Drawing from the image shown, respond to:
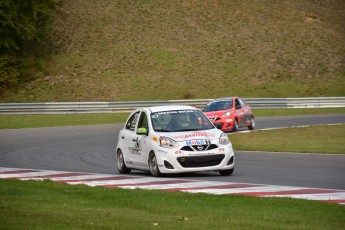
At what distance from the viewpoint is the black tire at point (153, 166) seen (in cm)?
1812

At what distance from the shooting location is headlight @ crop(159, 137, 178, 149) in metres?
17.9

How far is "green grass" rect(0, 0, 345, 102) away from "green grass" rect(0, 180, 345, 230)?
1738 inches

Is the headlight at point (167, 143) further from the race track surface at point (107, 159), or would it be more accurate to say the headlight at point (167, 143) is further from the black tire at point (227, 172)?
the black tire at point (227, 172)

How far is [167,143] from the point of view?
59.1 ft

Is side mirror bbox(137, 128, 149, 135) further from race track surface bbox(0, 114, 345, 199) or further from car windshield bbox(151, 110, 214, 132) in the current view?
race track surface bbox(0, 114, 345, 199)

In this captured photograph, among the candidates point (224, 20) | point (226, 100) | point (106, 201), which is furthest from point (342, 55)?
point (106, 201)

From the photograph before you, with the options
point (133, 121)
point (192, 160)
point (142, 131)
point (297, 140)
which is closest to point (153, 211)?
point (192, 160)

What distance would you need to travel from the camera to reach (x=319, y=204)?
1231cm

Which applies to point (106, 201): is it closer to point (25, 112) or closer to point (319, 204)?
point (319, 204)

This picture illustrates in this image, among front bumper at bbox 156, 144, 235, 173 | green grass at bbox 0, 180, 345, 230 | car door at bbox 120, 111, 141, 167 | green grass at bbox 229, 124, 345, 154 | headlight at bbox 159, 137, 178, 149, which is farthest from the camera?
green grass at bbox 229, 124, 345, 154

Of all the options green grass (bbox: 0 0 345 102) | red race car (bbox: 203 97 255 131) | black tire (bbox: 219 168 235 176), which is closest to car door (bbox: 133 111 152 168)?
black tire (bbox: 219 168 235 176)

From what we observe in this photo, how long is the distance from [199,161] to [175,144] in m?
0.58

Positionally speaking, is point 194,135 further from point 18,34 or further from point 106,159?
point 18,34

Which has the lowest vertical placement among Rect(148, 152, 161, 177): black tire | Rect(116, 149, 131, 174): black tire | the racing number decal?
Rect(116, 149, 131, 174): black tire
